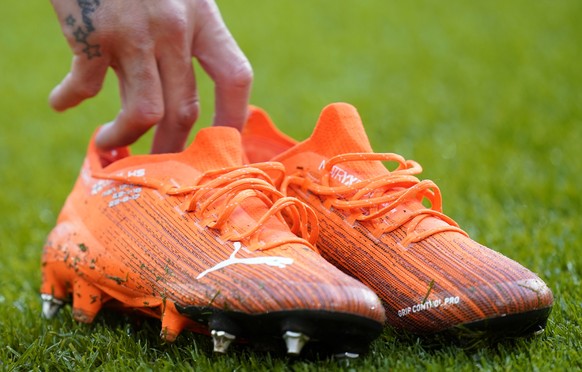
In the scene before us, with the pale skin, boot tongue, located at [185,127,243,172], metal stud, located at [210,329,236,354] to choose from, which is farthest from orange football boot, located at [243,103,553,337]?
metal stud, located at [210,329,236,354]

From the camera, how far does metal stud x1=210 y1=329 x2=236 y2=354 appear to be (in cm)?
146

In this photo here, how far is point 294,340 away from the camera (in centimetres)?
141

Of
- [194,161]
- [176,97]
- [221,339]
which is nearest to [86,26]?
[176,97]

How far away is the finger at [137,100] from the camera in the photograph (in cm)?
195

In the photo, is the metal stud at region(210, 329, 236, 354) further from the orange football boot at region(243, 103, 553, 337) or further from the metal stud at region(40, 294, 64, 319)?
the metal stud at region(40, 294, 64, 319)

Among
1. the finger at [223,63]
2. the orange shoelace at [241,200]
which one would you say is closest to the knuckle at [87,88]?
the finger at [223,63]

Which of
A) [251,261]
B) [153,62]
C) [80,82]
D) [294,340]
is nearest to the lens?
[294,340]

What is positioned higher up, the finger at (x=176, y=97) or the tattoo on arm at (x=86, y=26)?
the tattoo on arm at (x=86, y=26)

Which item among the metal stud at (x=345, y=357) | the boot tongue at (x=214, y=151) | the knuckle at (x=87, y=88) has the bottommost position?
the metal stud at (x=345, y=357)

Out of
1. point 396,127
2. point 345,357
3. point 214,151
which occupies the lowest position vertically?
point 396,127

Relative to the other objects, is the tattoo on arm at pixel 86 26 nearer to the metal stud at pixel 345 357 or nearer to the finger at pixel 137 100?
the finger at pixel 137 100

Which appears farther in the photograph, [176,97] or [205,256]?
[176,97]

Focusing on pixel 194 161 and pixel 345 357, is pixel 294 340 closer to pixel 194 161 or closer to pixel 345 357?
pixel 345 357

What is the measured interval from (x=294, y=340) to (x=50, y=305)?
2.72ft
